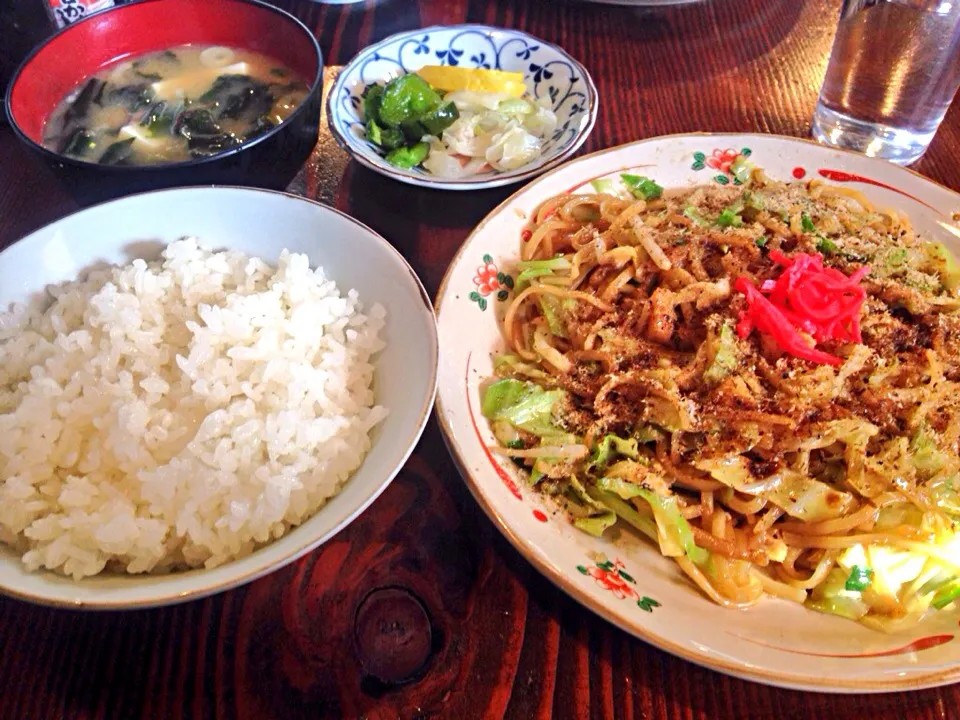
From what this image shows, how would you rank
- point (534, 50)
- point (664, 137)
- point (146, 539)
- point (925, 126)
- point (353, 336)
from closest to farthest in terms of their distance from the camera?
point (146, 539) < point (353, 336) < point (664, 137) < point (925, 126) < point (534, 50)

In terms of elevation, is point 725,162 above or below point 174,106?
below

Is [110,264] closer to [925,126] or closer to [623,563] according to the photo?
[623,563]

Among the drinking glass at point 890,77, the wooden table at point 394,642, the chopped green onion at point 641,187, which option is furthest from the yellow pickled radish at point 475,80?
the wooden table at point 394,642

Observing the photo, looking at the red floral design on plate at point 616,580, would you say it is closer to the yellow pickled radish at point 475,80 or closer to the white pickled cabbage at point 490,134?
the white pickled cabbage at point 490,134

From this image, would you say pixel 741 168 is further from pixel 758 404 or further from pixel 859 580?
pixel 859 580

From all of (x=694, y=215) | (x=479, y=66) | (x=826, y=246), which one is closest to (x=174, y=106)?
(x=479, y=66)

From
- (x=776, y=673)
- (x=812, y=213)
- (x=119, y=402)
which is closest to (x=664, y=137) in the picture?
(x=812, y=213)
